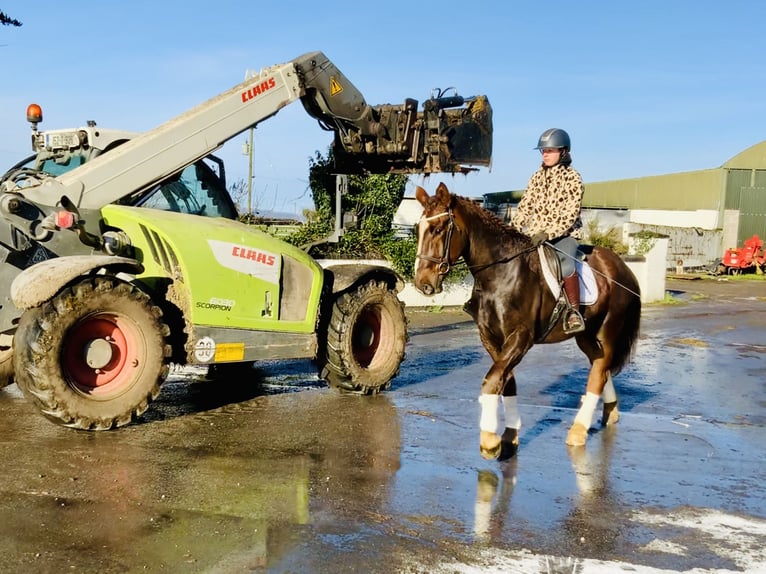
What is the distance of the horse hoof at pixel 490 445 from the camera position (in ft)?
22.0

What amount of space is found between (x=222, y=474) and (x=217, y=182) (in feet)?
14.0

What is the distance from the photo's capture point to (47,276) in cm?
675

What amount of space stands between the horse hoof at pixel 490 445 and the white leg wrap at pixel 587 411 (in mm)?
1167

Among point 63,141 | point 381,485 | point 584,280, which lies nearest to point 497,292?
point 584,280

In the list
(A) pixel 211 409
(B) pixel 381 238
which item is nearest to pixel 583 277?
(A) pixel 211 409

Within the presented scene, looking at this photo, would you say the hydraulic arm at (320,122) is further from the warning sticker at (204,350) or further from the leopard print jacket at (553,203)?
the leopard print jacket at (553,203)

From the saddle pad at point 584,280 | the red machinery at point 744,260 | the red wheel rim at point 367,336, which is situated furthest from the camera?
the red machinery at point 744,260

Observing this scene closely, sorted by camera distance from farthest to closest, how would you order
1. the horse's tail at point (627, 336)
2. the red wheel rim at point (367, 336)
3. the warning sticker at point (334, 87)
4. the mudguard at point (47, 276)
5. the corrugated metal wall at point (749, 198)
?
1. the corrugated metal wall at point (749, 198)
2. the red wheel rim at point (367, 336)
3. the warning sticker at point (334, 87)
4. the horse's tail at point (627, 336)
5. the mudguard at point (47, 276)

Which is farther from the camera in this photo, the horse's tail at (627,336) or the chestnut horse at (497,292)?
the horse's tail at (627,336)

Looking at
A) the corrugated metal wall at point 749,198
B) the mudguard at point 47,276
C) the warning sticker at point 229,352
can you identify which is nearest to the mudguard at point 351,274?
the warning sticker at point 229,352

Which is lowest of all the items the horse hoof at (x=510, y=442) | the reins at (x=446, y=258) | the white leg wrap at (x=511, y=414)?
the horse hoof at (x=510, y=442)

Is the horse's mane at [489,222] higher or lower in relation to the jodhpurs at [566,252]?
higher

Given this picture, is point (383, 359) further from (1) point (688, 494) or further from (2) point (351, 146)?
(1) point (688, 494)

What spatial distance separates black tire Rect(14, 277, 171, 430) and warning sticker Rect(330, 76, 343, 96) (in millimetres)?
3594
